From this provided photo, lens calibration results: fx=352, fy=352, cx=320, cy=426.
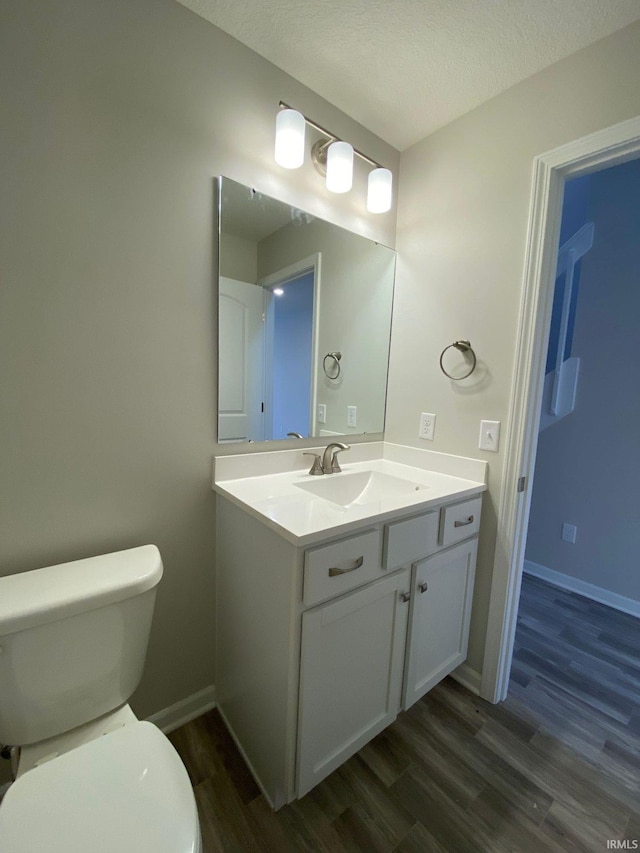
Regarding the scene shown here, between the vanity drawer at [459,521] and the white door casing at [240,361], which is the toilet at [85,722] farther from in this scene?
the vanity drawer at [459,521]

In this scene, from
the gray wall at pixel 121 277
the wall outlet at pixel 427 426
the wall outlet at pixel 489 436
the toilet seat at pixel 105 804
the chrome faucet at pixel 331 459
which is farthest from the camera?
the wall outlet at pixel 427 426

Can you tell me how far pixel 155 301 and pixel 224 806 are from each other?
5.22 feet

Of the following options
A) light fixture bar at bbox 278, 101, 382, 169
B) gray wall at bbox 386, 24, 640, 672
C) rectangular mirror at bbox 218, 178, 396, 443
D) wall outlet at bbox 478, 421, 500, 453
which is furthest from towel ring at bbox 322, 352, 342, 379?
light fixture bar at bbox 278, 101, 382, 169

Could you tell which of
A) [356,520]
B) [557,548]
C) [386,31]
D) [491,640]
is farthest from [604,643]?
[386,31]

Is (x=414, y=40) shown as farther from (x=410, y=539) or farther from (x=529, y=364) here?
(x=410, y=539)

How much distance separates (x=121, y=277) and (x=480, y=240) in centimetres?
137

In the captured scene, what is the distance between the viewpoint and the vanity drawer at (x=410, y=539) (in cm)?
113

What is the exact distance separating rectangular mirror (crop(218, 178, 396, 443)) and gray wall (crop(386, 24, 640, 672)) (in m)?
0.14

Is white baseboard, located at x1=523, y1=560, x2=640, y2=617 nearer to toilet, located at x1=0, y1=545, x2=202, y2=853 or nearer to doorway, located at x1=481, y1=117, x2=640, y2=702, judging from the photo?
doorway, located at x1=481, y1=117, x2=640, y2=702

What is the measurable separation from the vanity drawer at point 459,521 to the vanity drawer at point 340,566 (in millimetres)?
344

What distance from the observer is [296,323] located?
5.12ft

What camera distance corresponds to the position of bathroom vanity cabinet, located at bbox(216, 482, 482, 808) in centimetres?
98

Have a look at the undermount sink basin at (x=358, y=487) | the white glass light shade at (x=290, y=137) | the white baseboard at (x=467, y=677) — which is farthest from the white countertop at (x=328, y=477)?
the white glass light shade at (x=290, y=137)

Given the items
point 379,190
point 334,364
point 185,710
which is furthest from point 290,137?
point 185,710
